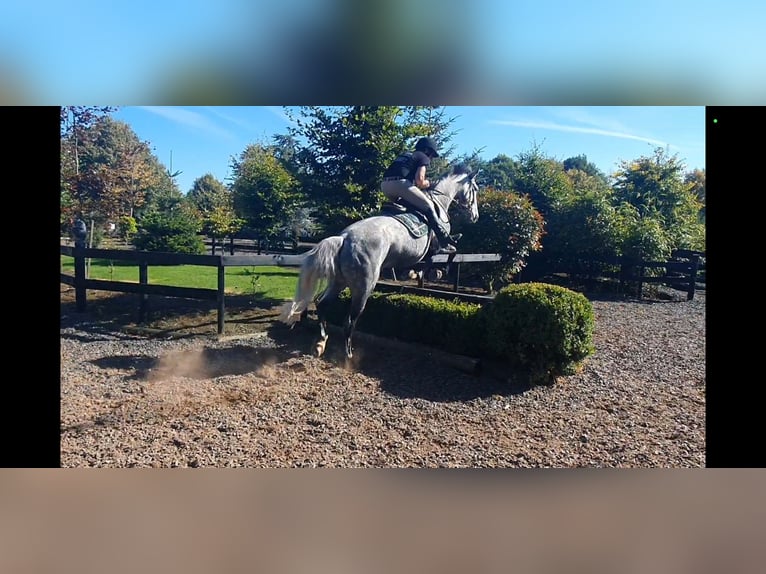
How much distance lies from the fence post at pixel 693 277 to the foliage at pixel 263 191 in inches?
167

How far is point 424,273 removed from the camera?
18.0 ft

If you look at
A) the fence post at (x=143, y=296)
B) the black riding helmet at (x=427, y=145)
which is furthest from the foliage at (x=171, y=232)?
the black riding helmet at (x=427, y=145)

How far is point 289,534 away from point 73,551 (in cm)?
150

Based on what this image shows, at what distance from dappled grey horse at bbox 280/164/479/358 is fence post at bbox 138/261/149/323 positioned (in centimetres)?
150

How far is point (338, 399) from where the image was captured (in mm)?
4820

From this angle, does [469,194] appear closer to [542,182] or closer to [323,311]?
[542,182]

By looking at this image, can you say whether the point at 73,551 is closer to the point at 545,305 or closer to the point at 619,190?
the point at 545,305

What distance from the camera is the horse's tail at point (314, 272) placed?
4.87 metres

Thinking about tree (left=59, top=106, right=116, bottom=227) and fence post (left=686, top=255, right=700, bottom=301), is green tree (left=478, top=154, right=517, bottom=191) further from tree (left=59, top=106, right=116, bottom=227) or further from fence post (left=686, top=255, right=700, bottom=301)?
tree (left=59, top=106, right=116, bottom=227)

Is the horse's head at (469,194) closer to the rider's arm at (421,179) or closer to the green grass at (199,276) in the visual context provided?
the rider's arm at (421,179)

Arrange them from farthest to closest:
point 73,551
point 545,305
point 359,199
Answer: point 359,199 < point 545,305 < point 73,551

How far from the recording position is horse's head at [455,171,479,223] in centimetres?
521

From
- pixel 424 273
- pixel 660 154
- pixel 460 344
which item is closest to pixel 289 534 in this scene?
pixel 460 344

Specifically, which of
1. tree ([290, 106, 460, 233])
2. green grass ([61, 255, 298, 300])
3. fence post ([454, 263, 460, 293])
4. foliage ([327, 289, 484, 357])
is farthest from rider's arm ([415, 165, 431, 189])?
green grass ([61, 255, 298, 300])
